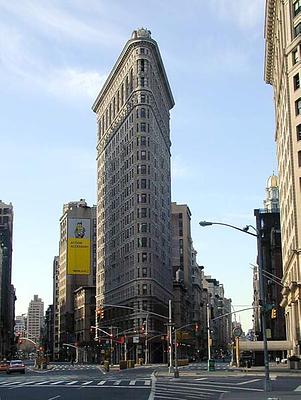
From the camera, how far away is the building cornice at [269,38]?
298ft

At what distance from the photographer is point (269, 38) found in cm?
10025

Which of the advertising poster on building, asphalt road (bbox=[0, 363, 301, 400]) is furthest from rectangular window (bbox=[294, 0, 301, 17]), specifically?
the advertising poster on building

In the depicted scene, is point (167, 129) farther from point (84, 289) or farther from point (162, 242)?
point (84, 289)

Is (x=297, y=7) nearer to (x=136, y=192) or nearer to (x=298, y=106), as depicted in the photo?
(x=298, y=106)

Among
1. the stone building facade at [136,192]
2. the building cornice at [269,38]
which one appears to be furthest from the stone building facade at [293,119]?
the stone building facade at [136,192]

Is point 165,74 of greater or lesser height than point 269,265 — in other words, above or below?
above

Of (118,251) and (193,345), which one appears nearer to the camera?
(118,251)

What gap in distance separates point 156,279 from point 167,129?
5269cm

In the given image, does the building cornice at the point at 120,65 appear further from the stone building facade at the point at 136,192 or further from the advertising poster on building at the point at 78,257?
the advertising poster on building at the point at 78,257

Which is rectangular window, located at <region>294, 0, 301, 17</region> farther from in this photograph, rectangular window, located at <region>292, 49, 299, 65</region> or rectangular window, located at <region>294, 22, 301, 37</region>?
rectangular window, located at <region>292, 49, 299, 65</region>

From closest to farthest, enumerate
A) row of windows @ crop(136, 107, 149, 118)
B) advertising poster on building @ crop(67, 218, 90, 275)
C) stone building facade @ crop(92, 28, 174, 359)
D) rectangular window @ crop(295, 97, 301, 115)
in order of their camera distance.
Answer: rectangular window @ crop(295, 97, 301, 115) < advertising poster on building @ crop(67, 218, 90, 275) < stone building facade @ crop(92, 28, 174, 359) < row of windows @ crop(136, 107, 149, 118)

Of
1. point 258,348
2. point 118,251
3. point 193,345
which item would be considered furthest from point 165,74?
point 258,348

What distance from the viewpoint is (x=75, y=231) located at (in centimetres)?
14750

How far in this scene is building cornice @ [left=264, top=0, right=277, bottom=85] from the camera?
9089cm
